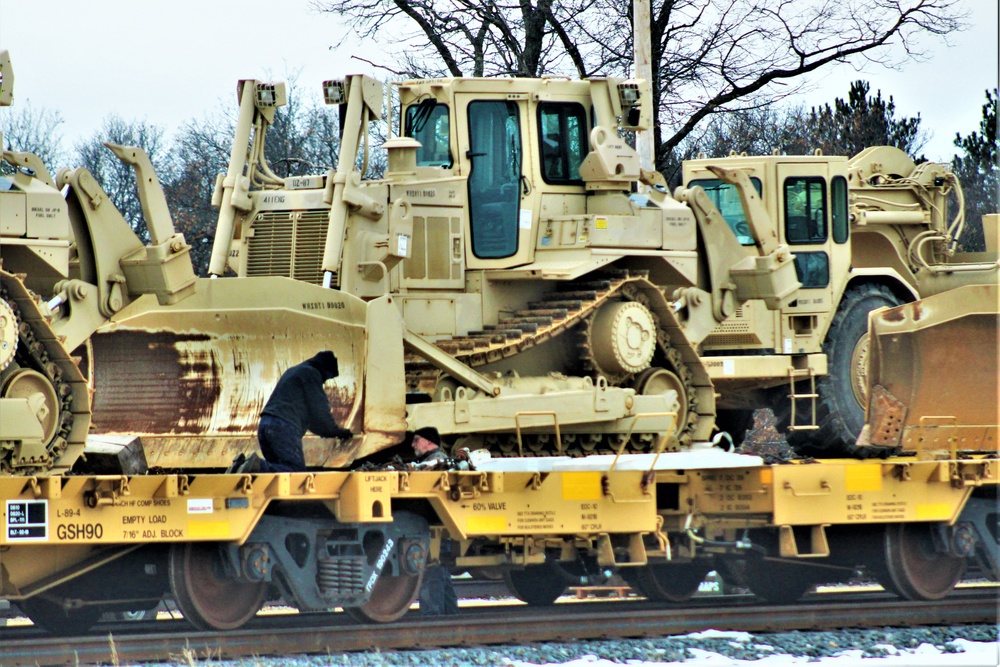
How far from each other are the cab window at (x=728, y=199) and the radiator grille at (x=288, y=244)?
579 cm

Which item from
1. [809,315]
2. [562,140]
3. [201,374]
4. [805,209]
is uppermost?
[562,140]

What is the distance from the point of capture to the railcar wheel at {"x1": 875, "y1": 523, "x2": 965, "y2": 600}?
13.0 m

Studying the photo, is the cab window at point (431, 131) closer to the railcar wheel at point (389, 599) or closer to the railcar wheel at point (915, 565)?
the railcar wheel at point (389, 599)

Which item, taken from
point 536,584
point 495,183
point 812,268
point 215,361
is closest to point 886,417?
point 536,584

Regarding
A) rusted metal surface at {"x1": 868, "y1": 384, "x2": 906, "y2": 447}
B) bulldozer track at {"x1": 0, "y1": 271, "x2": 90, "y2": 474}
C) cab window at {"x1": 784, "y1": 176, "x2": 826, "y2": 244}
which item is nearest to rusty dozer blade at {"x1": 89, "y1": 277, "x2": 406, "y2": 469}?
bulldozer track at {"x1": 0, "y1": 271, "x2": 90, "y2": 474}

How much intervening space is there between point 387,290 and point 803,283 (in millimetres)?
6080

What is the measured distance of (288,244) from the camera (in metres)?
14.2

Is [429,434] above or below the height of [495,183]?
below

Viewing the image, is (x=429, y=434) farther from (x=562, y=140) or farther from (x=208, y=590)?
(x=562, y=140)

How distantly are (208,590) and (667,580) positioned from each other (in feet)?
13.6

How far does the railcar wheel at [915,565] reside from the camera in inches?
514

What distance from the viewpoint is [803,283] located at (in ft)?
59.6

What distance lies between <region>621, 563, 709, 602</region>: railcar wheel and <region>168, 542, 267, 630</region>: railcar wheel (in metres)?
3.43

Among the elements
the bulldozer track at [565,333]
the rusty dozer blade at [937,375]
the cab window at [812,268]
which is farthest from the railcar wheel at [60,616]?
the cab window at [812,268]
